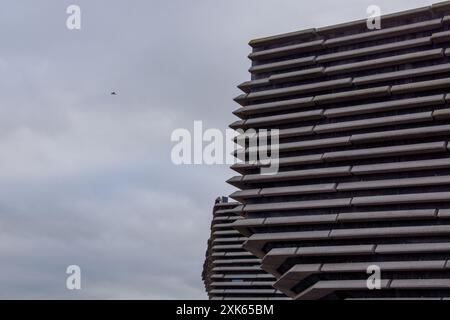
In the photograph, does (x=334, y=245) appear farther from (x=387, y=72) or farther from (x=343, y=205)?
(x=387, y=72)

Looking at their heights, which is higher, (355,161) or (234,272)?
(355,161)

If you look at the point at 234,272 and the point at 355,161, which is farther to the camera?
the point at 234,272

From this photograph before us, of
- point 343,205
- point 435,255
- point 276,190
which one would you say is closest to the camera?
point 435,255

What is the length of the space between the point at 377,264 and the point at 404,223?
6931 mm

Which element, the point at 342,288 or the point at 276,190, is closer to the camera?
the point at 342,288

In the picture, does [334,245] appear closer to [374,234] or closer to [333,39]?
[374,234]

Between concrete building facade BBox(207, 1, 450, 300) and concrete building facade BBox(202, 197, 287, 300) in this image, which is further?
concrete building facade BBox(202, 197, 287, 300)

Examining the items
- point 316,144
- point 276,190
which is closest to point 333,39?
point 316,144

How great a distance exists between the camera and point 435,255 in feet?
317

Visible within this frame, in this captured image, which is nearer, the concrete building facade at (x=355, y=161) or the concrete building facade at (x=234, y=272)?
the concrete building facade at (x=355, y=161)
